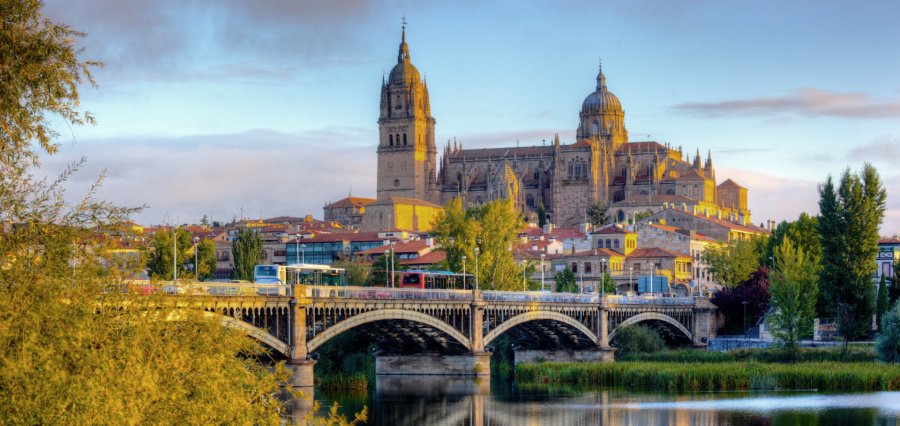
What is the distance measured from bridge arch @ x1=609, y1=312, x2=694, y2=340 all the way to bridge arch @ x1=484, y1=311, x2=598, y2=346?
2648 millimetres

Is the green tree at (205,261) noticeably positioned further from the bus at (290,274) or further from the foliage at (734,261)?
the foliage at (734,261)

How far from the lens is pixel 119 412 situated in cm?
2164

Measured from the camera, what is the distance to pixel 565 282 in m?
107

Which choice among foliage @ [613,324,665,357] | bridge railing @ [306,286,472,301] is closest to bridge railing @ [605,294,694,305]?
foliage @ [613,324,665,357]

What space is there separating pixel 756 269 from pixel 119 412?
93.0 m

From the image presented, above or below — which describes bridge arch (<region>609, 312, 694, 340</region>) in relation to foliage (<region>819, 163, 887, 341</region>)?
below

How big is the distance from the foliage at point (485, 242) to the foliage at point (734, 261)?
2557 centimetres

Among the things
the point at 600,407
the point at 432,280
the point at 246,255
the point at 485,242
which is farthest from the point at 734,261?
the point at 600,407

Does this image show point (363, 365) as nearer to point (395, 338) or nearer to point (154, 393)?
point (395, 338)

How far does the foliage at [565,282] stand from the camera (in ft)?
343

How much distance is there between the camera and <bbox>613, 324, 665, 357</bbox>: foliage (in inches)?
3191

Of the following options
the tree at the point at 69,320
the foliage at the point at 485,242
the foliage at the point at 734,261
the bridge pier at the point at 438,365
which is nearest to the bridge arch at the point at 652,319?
the foliage at the point at 485,242

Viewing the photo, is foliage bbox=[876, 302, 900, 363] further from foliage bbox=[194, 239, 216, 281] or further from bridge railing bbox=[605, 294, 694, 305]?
foliage bbox=[194, 239, 216, 281]

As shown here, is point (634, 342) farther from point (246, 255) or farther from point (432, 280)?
point (246, 255)
